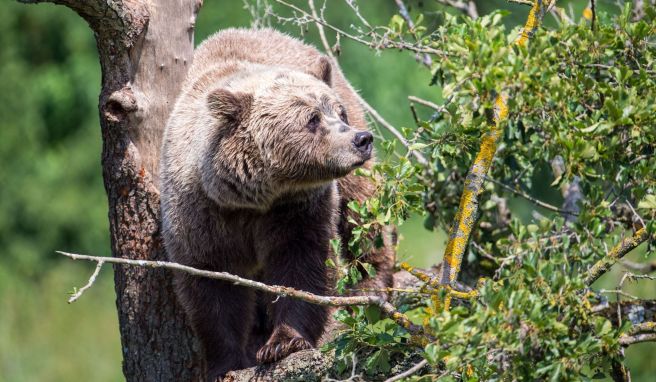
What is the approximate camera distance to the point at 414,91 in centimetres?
1435

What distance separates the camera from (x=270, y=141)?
16.0 ft

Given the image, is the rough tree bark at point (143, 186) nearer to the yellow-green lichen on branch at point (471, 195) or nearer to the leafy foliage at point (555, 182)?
the leafy foliage at point (555, 182)

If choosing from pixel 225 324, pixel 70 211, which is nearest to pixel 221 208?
pixel 225 324

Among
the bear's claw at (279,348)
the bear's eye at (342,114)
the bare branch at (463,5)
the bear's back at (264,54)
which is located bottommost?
the bear's claw at (279,348)

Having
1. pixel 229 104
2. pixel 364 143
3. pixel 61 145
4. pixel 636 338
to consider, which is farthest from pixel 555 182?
pixel 61 145

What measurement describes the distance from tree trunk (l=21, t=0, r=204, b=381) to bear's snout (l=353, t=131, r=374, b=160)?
50.2 inches

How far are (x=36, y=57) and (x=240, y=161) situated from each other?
1252 cm

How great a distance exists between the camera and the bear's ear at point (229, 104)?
4.84 metres

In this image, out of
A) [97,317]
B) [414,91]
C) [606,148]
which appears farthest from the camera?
[414,91]

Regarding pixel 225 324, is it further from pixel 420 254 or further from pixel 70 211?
pixel 70 211

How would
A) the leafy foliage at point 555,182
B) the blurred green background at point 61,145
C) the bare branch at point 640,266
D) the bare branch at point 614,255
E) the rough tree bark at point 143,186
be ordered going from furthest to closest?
the blurred green background at point 61,145 → the rough tree bark at point 143,186 → the bare branch at point 640,266 → the bare branch at point 614,255 → the leafy foliage at point 555,182

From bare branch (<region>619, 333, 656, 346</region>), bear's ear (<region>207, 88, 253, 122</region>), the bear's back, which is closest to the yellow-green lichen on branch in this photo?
bare branch (<region>619, 333, 656, 346</region>)

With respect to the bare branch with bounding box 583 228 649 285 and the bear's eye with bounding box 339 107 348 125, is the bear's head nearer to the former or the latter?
the bear's eye with bounding box 339 107 348 125

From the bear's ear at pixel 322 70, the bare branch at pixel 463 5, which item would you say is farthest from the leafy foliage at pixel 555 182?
the bare branch at pixel 463 5
